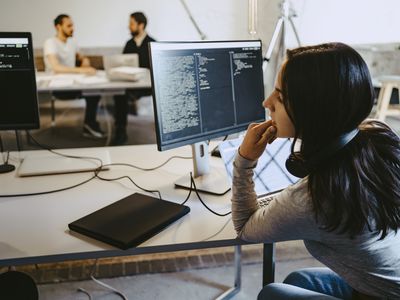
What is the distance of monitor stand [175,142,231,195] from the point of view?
4.20 feet

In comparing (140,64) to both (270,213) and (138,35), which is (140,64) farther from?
(270,213)

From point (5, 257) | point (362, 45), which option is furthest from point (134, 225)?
point (362, 45)

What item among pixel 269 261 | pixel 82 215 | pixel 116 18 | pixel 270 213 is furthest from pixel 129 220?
pixel 116 18

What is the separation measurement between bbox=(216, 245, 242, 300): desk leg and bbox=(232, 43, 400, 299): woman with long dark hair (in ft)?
2.97

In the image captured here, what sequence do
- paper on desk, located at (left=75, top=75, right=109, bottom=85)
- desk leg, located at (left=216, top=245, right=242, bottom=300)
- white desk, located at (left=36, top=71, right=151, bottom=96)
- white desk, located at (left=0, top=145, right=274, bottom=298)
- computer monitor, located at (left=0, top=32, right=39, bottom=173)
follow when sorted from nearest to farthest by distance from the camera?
white desk, located at (left=0, top=145, right=274, bottom=298)
computer monitor, located at (left=0, top=32, right=39, bottom=173)
desk leg, located at (left=216, top=245, right=242, bottom=300)
white desk, located at (left=36, top=71, right=151, bottom=96)
paper on desk, located at (left=75, top=75, right=109, bottom=85)

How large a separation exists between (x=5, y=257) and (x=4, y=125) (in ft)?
2.19

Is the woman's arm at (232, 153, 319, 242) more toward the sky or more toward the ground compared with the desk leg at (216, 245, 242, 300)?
more toward the sky

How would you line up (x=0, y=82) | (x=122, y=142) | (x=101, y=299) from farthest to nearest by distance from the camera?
(x=122, y=142) < (x=101, y=299) < (x=0, y=82)

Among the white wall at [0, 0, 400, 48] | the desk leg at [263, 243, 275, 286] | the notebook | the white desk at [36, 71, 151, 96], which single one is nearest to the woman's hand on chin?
the notebook

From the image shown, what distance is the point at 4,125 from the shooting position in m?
1.42

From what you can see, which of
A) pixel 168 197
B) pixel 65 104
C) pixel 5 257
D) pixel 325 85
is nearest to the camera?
pixel 325 85

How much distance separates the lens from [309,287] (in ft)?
3.56

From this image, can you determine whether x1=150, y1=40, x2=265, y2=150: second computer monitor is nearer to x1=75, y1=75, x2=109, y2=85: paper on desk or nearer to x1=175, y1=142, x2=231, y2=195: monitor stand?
x1=175, y1=142, x2=231, y2=195: monitor stand

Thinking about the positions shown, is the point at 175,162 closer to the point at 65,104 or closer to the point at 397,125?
the point at 397,125
